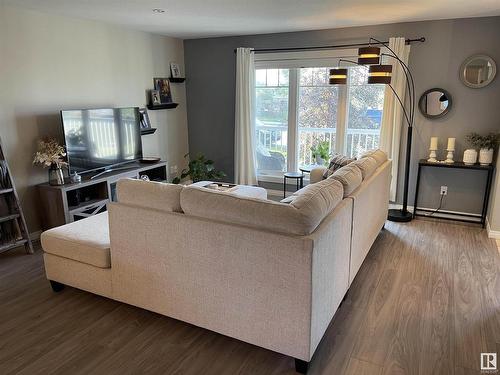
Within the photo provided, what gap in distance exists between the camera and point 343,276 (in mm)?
2439

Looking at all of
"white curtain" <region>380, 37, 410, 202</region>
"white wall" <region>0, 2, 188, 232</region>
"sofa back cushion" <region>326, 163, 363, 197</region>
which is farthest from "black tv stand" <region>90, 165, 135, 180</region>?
"white curtain" <region>380, 37, 410, 202</region>

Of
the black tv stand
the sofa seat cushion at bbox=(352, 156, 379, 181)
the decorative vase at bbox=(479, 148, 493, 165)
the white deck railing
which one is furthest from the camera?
the white deck railing

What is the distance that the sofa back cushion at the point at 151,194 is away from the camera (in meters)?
2.18

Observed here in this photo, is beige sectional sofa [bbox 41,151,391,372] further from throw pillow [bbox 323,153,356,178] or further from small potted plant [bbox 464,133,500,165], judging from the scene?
small potted plant [bbox 464,133,500,165]

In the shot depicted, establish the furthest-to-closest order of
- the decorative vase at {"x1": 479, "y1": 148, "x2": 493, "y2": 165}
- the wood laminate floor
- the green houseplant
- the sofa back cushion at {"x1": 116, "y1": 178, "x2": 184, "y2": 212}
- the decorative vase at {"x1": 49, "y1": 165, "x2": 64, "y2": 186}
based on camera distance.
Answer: the green houseplant → the decorative vase at {"x1": 479, "y1": 148, "x2": 493, "y2": 165} → the decorative vase at {"x1": 49, "y1": 165, "x2": 64, "y2": 186} → the sofa back cushion at {"x1": 116, "y1": 178, "x2": 184, "y2": 212} → the wood laminate floor

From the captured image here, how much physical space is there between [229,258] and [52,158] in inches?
98.4

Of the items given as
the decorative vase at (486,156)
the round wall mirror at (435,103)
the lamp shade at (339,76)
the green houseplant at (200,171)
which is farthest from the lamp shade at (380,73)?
the green houseplant at (200,171)

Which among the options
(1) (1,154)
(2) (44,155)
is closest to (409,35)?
(2) (44,155)

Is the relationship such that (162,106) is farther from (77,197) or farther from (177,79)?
(77,197)

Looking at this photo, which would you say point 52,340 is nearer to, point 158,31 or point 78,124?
point 78,124

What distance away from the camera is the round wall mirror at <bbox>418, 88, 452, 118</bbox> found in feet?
13.9

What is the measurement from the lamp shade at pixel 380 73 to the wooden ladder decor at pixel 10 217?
11.3ft

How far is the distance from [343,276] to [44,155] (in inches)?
116

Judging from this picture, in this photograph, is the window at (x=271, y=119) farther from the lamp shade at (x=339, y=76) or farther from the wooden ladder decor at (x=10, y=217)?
the wooden ladder decor at (x=10, y=217)
